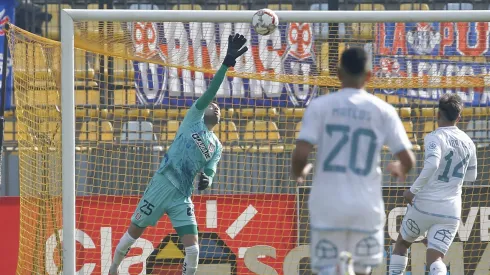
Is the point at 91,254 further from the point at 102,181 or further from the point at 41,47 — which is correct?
the point at 41,47

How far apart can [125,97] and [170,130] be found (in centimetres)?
86

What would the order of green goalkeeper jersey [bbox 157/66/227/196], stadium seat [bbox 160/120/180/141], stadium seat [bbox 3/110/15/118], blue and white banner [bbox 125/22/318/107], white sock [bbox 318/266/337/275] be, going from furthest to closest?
stadium seat [bbox 3/110/15/118], stadium seat [bbox 160/120/180/141], blue and white banner [bbox 125/22/318/107], green goalkeeper jersey [bbox 157/66/227/196], white sock [bbox 318/266/337/275]

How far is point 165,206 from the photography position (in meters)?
8.52

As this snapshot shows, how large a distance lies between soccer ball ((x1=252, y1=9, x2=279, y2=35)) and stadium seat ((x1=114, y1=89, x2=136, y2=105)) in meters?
3.28

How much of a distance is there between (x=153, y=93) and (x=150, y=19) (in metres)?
2.82

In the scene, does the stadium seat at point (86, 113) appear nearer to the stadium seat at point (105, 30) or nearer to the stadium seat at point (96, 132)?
the stadium seat at point (96, 132)

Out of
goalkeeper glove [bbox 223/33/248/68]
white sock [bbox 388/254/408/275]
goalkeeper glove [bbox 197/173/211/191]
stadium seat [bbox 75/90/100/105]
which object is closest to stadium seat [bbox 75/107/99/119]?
stadium seat [bbox 75/90/100/105]

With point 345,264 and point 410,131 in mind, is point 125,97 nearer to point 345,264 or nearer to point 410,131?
point 410,131

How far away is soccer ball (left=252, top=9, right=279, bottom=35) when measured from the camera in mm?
8188

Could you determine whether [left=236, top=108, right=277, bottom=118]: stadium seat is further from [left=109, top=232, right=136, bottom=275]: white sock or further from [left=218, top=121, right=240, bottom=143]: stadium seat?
[left=109, top=232, right=136, bottom=275]: white sock

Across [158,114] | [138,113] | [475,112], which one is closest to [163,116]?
[158,114]

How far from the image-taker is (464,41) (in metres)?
11.5

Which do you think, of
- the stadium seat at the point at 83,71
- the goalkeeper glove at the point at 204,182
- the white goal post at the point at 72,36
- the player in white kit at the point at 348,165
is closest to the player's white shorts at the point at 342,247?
the player in white kit at the point at 348,165

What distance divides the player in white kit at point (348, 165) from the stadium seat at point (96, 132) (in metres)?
6.26
